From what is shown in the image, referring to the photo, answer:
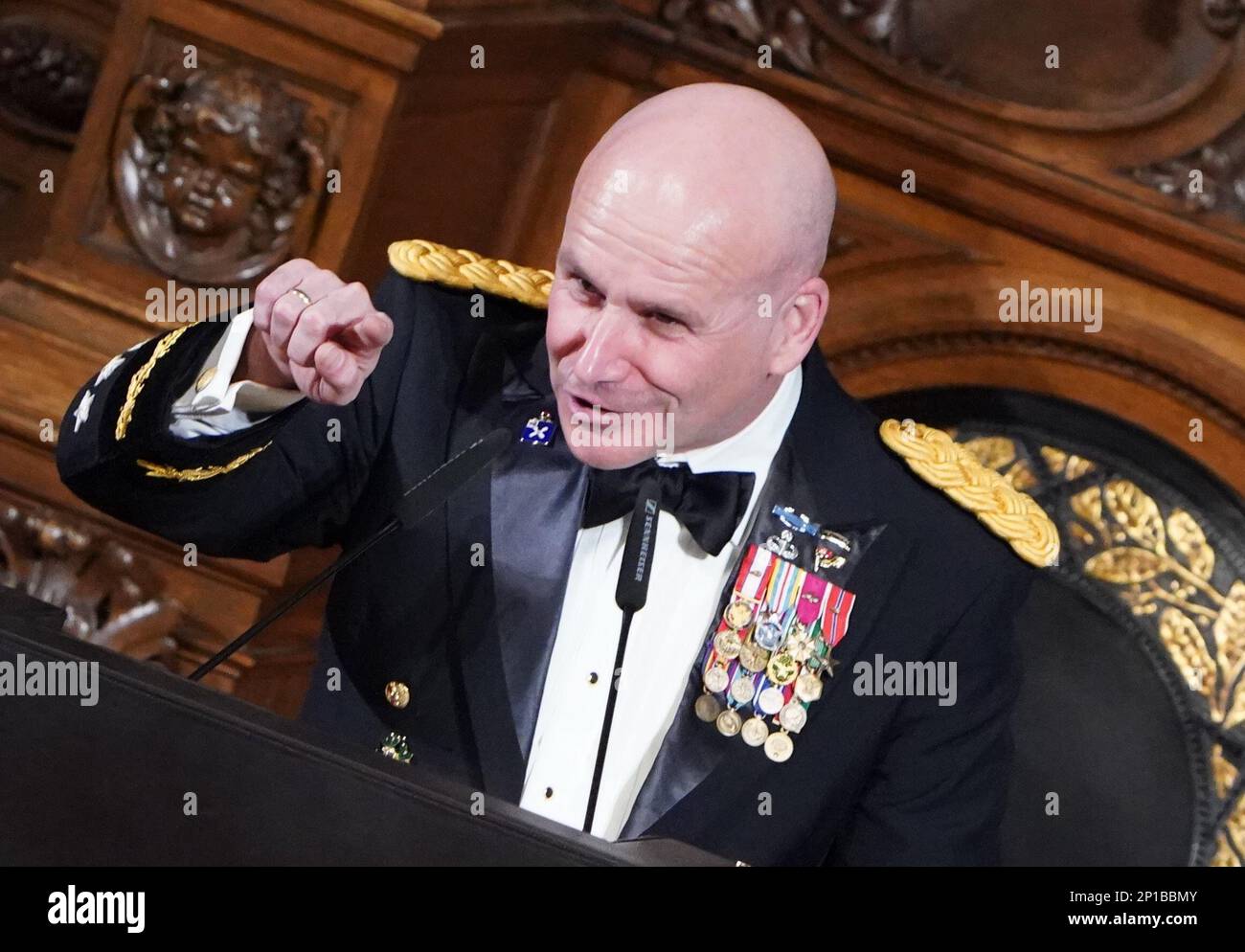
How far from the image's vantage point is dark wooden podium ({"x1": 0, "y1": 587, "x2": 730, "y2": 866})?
1.19 metres

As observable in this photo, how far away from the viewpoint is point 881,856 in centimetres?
222

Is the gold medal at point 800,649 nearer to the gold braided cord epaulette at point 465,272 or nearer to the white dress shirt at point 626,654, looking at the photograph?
the white dress shirt at point 626,654

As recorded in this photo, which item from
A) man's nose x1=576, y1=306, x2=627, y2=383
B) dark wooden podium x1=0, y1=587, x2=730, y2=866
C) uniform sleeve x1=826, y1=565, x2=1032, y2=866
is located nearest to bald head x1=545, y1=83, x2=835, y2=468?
man's nose x1=576, y1=306, x2=627, y2=383

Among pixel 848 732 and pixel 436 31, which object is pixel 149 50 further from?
pixel 848 732

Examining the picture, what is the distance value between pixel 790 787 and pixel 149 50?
1.20m

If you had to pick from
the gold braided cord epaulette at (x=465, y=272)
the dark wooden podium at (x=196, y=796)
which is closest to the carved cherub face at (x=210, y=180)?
the gold braided cord epaulette at (x=465, y=272)

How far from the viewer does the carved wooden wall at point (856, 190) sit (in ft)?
7.95

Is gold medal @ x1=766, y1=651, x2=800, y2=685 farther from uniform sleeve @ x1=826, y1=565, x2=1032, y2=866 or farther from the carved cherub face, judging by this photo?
the carved cherub face

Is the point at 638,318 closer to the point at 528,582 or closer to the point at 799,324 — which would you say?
the point at 799,324

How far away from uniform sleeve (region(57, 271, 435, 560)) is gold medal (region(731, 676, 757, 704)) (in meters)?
0.48

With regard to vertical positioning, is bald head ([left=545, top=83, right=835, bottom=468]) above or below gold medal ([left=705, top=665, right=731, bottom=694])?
above

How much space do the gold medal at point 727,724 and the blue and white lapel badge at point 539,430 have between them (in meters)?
0.37
